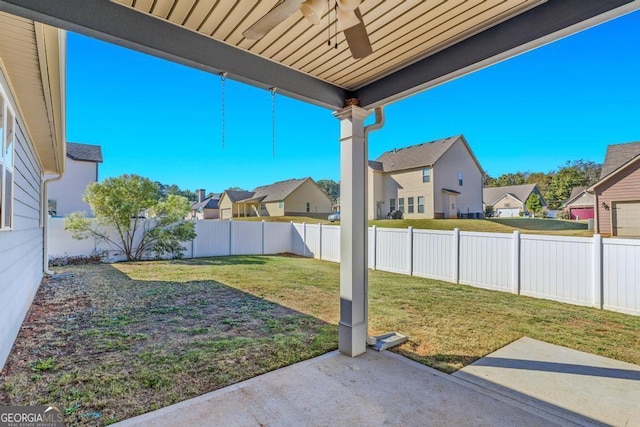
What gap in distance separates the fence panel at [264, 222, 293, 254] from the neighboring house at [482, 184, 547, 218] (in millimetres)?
20957

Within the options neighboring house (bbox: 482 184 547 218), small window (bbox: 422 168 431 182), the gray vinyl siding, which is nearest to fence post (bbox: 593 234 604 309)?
the gray vinyl siding

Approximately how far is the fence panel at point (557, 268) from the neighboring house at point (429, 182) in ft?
40.8

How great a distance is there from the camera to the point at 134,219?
10664mm

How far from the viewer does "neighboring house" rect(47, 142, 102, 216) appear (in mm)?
15688

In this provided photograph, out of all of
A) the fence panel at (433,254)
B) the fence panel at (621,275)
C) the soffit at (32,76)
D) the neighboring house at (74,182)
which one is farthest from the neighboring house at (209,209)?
the fence panel at (621,275)

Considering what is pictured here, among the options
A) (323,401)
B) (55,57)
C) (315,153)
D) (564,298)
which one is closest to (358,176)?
(323,401)

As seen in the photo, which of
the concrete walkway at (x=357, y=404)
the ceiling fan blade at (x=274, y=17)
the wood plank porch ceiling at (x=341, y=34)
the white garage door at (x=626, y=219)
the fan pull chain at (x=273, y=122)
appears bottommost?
the concrete walkway at (x=357, y=404)

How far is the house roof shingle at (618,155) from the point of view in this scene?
1009 centimetres

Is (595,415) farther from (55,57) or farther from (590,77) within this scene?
(590,77)

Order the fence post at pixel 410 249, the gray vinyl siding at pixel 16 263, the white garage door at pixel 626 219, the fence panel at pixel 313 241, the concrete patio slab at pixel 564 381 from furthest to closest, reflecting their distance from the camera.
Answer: the fence panel at pixel 313 241 → the white garage door at pixel 626 219 → the fence post at pixel 410 249 → the gray vinyl siding at pixel 16 263 → the concrete patio slab at pixel 564 381

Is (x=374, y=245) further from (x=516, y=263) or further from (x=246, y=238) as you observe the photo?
(x=246, y=238)

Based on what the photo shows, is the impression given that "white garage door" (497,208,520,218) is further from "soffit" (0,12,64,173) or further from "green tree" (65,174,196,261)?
"soffit" (0,12,64,173)

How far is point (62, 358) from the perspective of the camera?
3170 mm

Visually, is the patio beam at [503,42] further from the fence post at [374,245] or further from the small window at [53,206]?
the small window at [53,206]
